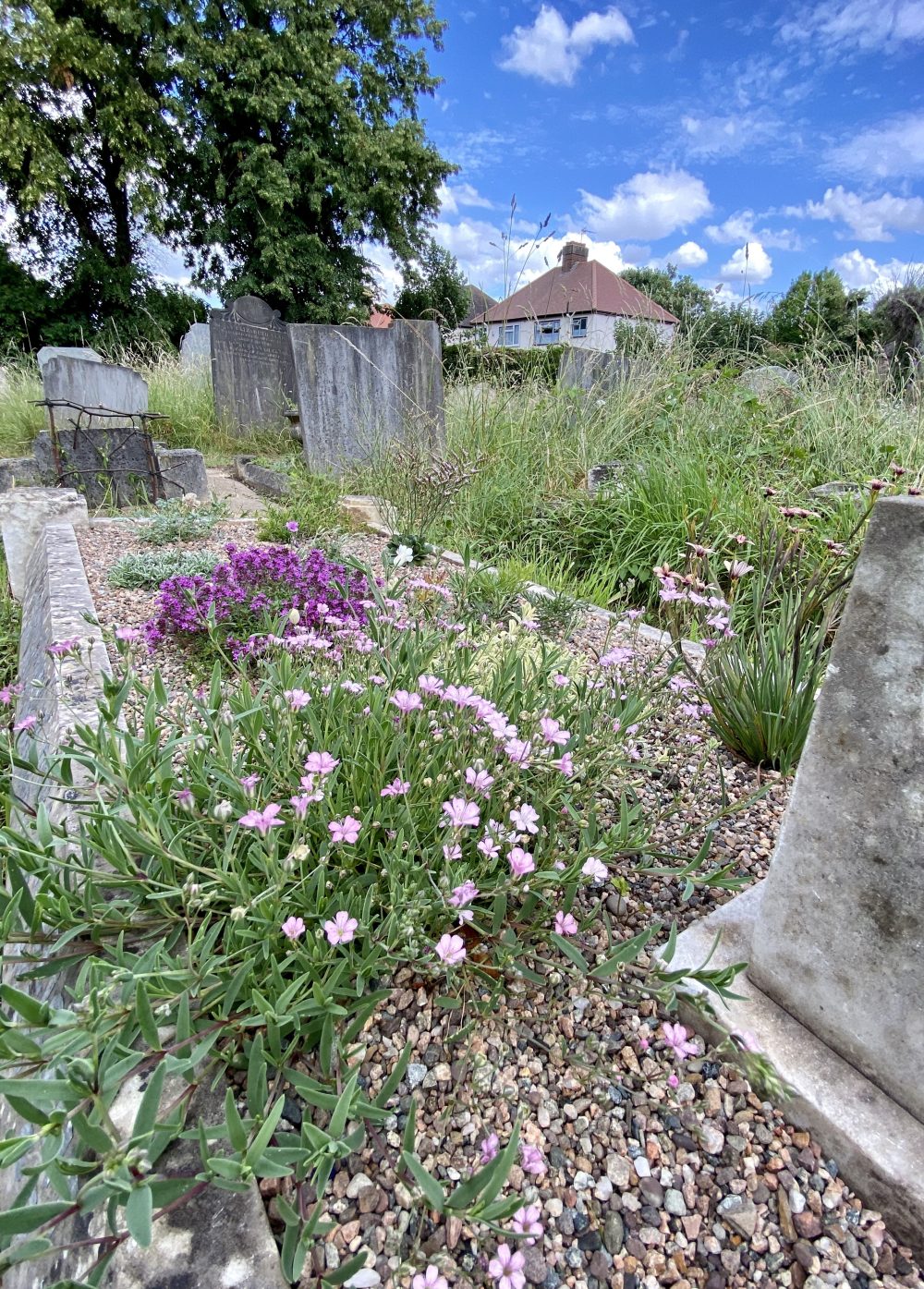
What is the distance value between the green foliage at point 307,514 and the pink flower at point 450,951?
3.00m

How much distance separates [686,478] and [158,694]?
3.60m

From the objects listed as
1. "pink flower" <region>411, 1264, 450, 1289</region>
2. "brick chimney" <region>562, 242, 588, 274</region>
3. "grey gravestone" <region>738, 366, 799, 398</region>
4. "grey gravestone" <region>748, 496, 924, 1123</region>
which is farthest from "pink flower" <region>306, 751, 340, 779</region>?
"brick chimney" <region>562, 242, 588, 274</region>

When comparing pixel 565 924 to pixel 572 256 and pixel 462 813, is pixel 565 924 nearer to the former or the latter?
pixel 462 813

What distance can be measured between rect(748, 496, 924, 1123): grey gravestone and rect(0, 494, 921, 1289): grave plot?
0.54 ft

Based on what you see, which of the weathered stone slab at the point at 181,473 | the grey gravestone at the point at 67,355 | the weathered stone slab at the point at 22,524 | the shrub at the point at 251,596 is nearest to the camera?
the shrub at the point at 251,596

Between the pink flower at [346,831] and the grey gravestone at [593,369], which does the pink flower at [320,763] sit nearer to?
the pink flower at [346,831]

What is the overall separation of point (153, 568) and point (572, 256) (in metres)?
23.6

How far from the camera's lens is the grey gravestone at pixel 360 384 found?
233 inches

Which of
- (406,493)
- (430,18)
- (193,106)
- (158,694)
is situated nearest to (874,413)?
(406,493)

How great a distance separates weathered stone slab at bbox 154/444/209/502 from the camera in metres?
5.59

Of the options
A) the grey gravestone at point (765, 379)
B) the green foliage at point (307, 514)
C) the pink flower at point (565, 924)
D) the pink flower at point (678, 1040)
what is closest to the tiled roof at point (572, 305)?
the grey gravestone at point (765, 379)

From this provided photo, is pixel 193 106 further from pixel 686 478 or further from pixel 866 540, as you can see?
pixel 866 540

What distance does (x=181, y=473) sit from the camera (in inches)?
224

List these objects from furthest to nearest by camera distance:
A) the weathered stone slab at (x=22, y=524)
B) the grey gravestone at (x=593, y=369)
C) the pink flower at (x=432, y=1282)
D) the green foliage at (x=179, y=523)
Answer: the grey gravestone at (x=593, y=369), the green foliage at (x=179, y=523), the weathered stone slab at (x=22, y=524), the pink flower at (x=432, y=1282)
